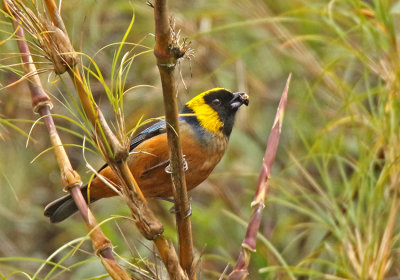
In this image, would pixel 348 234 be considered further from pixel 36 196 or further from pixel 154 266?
pixel 36 196

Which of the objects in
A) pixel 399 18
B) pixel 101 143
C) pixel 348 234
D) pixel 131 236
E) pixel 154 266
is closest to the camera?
pixel 101 143

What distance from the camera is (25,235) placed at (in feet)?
17.9

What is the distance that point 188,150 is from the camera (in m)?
3.32

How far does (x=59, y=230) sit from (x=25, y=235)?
0.28 meters

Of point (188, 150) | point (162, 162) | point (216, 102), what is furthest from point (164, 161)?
point (216, 102)

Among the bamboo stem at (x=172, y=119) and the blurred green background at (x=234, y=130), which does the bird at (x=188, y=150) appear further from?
the bamboo stem at (x=172, y=119)

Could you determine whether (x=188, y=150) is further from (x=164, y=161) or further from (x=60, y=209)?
(x=60, y=209)

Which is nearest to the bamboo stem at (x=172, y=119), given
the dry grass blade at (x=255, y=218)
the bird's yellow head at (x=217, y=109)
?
the dry grass blade at (x=255, y=218)

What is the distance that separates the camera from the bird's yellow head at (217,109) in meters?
3.48

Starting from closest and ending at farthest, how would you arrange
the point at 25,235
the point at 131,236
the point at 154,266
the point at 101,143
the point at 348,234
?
the point at 101,143 < the point at 154,266 < the point at 348,234 < the point at 131,236 < the point at 25,235

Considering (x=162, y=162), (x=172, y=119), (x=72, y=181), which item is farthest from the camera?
(x=162, y=162)

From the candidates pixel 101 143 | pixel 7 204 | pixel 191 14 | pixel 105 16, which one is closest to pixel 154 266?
pixel 101 143

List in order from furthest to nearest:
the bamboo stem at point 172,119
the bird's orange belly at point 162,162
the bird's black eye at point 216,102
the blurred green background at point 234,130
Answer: the blurred green background at point 234,130
the bird's black eye at point 216,102
the bird's orange belly at point 162,162
the bamboo stem at point 172,119

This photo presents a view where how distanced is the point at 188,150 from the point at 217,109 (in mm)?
364
